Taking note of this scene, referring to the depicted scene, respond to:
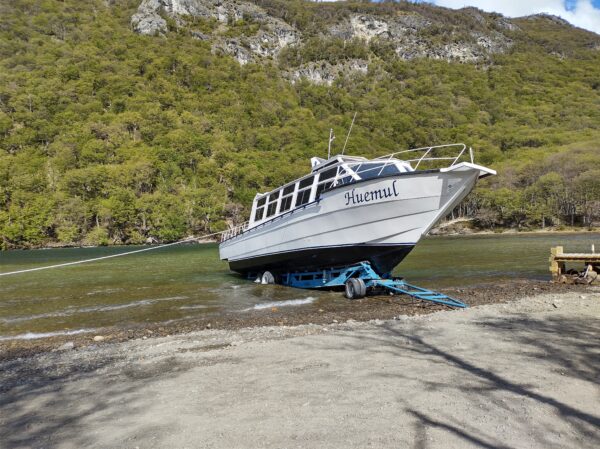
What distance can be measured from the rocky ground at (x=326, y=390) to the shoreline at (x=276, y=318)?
3.30ft

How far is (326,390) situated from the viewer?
4.85 m

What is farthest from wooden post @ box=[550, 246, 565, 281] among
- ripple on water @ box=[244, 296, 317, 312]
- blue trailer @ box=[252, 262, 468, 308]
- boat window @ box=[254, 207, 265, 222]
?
boat window @ box=[254, 207, 265, 222]

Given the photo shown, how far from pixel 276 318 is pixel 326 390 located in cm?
612

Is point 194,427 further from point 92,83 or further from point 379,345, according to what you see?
point 92,83

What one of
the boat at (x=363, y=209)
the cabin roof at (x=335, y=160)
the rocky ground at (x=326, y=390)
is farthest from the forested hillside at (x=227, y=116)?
the rocky ground at (x=326, y=390)

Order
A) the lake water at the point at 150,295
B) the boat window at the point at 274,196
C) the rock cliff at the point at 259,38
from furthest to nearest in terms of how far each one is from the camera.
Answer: the rock cliff at the point at 259,38
the boat window at the point at 274,196
the lake water at the point at 150,295

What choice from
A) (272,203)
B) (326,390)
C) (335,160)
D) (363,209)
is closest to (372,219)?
(363,209)

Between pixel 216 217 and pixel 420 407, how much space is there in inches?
3476

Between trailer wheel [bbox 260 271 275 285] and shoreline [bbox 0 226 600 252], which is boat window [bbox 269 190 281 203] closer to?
trailer wheel [bbox 260 271 275 285]

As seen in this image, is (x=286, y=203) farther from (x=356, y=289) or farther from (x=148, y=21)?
(x=148, y=21)

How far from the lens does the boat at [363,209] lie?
11.9 metres

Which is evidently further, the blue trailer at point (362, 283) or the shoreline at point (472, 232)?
the shoreline at point (472, 232)

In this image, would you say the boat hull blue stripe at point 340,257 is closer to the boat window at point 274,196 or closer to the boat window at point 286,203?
the boat window at point 286,203

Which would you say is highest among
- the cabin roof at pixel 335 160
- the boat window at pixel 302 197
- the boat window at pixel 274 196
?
the cabin roof at pixel 335 160
